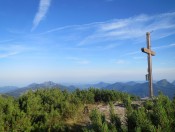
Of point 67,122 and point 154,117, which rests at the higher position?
point 154,117

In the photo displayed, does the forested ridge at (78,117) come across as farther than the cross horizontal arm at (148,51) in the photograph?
No

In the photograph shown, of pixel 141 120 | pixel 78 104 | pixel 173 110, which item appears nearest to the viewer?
pixel 141 120

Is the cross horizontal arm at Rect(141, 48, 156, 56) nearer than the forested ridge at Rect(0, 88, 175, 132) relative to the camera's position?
No

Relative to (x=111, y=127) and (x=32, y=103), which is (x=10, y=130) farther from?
(x=111, y=127)

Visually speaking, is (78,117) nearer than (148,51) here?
Yes

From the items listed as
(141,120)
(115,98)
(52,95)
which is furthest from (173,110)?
(115,98)

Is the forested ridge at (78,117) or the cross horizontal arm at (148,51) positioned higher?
the cross horizontal arm at (148,51)

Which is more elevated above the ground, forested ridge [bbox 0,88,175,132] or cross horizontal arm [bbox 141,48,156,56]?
cross horizontal arm [bbox 141,48,156,56]

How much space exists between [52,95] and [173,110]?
7570 mm

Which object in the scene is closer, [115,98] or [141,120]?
[141,120]

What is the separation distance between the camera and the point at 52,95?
44.6 feet

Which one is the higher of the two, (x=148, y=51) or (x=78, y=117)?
(x=148, y=51)

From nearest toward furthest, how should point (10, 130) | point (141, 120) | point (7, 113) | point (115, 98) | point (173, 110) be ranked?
point (141, 120) → point (173, 110) → point (10, 130) → point (7, 113) → point (115, 98)

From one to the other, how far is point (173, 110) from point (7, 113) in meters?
6.77
